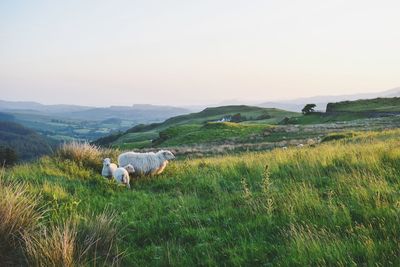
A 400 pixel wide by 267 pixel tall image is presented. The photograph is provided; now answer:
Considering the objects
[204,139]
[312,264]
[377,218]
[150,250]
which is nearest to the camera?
[312,264]

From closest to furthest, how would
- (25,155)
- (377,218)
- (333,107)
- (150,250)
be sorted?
→ 1. (377,218)
2. (150,250)
3. (333,107)
4. (25,155)

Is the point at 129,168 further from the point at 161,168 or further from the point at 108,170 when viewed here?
the point at 161,168

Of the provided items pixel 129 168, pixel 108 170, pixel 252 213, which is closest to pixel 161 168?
pixel 129 168

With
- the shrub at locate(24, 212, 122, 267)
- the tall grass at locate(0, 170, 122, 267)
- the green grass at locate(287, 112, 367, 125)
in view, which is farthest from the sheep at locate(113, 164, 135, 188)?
the green grass at locate(287, 112, 367, 125)

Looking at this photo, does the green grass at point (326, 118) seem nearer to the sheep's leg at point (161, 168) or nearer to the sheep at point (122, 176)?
the sheep's leg at point (161, 168)

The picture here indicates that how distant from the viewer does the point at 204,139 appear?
60.2m

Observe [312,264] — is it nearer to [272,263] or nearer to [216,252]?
[272,263]

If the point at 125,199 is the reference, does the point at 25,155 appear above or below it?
below

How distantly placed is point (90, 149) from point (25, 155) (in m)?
167

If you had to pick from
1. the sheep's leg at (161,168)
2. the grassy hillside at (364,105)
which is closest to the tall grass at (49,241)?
the sheep's leg at (161,168)

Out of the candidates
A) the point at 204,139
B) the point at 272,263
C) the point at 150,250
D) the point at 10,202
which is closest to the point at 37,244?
the point at 10,202

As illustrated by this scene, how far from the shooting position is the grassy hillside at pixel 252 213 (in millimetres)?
5918

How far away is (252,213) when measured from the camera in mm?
7871

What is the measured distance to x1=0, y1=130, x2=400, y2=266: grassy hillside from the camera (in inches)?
233
